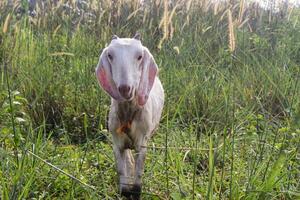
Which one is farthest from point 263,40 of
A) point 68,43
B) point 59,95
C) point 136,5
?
point 59,95

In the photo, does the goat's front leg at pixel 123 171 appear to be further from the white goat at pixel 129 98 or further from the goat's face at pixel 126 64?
the goat's face at pixel 126 64

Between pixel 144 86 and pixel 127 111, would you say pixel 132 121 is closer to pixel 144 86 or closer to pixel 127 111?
pixel 127 111

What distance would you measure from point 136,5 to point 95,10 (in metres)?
0.48

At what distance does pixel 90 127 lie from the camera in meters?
3.54

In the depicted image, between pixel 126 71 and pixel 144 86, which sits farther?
pixel 144 86

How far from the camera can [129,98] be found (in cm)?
223

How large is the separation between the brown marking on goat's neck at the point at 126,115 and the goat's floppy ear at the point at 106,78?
0.62 feet

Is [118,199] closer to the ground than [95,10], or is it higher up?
closer to the ground

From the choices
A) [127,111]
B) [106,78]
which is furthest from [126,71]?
[127,111]

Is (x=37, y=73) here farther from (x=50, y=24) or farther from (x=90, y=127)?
(x=50, y=24)

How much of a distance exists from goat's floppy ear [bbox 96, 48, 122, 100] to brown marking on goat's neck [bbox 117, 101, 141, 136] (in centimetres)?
19

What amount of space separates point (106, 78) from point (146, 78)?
0.20 meters

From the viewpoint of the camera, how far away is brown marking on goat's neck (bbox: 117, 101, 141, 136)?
2.51 metres

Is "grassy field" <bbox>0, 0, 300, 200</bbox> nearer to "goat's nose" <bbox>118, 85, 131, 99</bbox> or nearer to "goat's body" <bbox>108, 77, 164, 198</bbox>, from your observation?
"goat's body" <bbox>108, 77, 164, 198</bbox>
